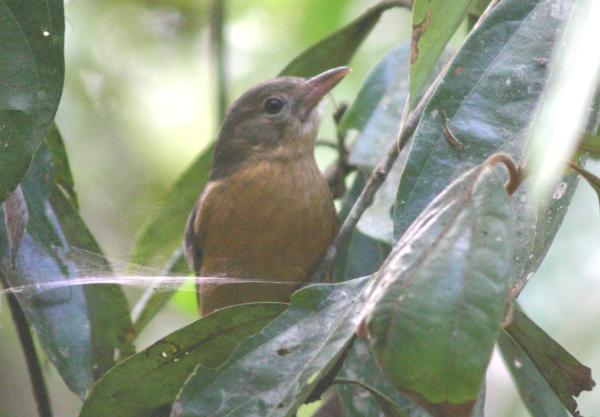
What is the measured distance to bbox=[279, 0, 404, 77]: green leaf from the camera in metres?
3.66

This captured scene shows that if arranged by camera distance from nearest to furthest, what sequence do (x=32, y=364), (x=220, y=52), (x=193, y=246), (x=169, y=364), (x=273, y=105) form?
(x=169, y=364), (x=32, y=364), (x=193, y=246), (x=220, y=52), (x=273, y=105)

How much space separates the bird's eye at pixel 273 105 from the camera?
4.25m

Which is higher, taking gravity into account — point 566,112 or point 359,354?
point 566,112

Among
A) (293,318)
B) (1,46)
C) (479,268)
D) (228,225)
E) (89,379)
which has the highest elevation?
(1,46)

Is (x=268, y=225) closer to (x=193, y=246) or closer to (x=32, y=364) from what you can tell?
(x=193, y=246)

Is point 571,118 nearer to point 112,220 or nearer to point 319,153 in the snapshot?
point 112,220

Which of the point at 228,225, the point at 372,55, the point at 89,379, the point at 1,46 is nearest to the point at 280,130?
the point at 228,225

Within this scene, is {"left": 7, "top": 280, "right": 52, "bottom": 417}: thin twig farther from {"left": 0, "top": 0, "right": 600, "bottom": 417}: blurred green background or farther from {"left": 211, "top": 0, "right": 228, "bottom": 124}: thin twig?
{"left": 211, "top": 0, "right": 228, "bottom": 124}: thin twig

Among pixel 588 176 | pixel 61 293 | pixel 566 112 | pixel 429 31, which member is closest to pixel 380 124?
pixel 61 293

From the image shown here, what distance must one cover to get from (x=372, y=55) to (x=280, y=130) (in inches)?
47.1

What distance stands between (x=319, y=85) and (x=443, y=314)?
2.60 metres

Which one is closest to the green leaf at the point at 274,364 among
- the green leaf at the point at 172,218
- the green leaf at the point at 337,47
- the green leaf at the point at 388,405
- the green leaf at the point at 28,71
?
the green leaf at the point at 388,405

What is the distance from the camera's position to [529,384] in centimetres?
243

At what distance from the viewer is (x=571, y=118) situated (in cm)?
154
